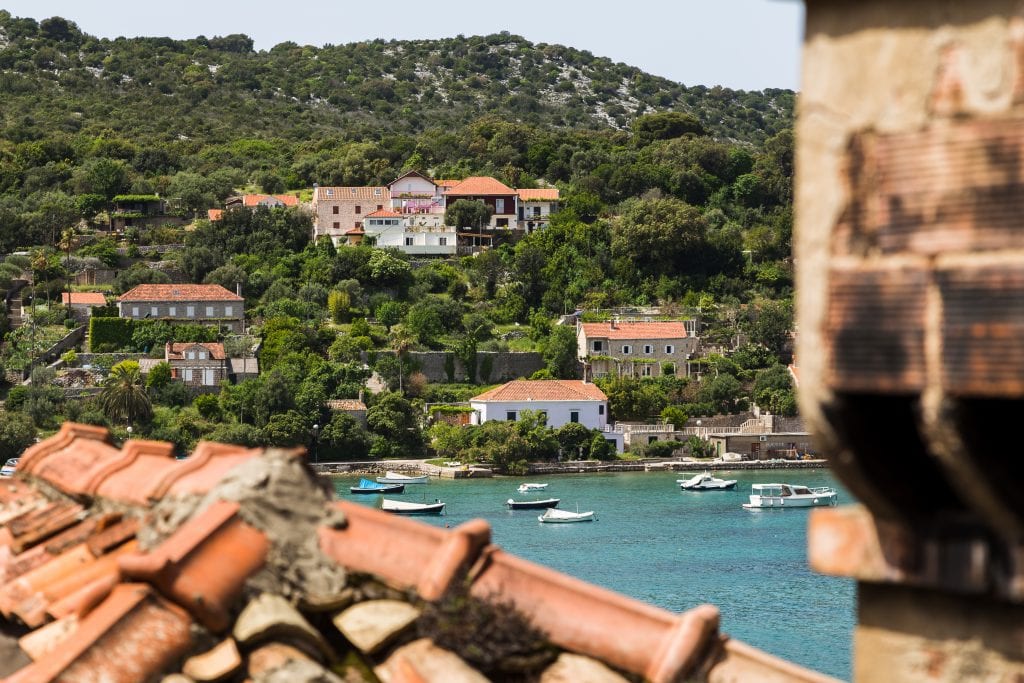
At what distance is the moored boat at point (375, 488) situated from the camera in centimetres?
7250

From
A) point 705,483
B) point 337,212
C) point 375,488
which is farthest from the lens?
point 337,212

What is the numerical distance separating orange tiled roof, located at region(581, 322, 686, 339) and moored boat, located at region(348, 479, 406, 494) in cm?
2037

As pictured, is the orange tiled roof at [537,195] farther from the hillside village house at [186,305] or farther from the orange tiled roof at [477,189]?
the hillside village house at [186,305]

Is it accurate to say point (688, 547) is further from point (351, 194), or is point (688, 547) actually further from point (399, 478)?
point (351, 194)

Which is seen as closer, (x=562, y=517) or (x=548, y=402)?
(x=562, y=517)

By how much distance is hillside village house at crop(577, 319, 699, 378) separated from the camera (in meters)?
91.0

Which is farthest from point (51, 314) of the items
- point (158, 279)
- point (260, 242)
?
point (260, 242)

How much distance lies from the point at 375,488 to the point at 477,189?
1723 inches

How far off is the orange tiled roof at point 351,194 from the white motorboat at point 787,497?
136 ft

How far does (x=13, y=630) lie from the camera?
21.7ft

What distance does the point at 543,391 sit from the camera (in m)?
84.0

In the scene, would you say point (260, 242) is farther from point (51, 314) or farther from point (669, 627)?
point (669, 627)

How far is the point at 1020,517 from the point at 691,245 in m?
102

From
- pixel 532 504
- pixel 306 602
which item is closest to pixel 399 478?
pixel 532 504
